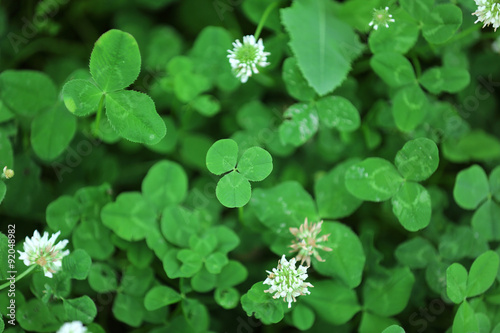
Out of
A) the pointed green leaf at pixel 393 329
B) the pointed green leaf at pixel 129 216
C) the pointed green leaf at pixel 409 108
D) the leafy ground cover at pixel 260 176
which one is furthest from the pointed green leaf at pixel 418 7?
the pointed green leaf at pixel 129 216

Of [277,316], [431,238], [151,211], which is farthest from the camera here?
[431,238]

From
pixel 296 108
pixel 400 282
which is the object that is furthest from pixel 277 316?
pixel 296 108

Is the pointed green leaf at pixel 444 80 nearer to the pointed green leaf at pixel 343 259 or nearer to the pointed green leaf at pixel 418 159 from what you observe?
the pointed green leaf at pixel 418 159

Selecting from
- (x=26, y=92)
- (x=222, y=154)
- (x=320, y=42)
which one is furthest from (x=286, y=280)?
(x=26, y=92)

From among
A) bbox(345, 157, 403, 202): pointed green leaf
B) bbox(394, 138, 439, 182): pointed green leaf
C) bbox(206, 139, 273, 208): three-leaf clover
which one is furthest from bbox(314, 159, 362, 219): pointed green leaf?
bbox(206, 139, 273, 208): three-leaf clover

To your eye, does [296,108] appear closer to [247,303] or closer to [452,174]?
[247,303]

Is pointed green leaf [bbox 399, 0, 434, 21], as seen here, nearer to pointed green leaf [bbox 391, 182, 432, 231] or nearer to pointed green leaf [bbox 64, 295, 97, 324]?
pointed green leaf [bbox 391, 182, 432, 231]

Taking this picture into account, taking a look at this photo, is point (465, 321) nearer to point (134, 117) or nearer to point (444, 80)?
point (444, 80)
